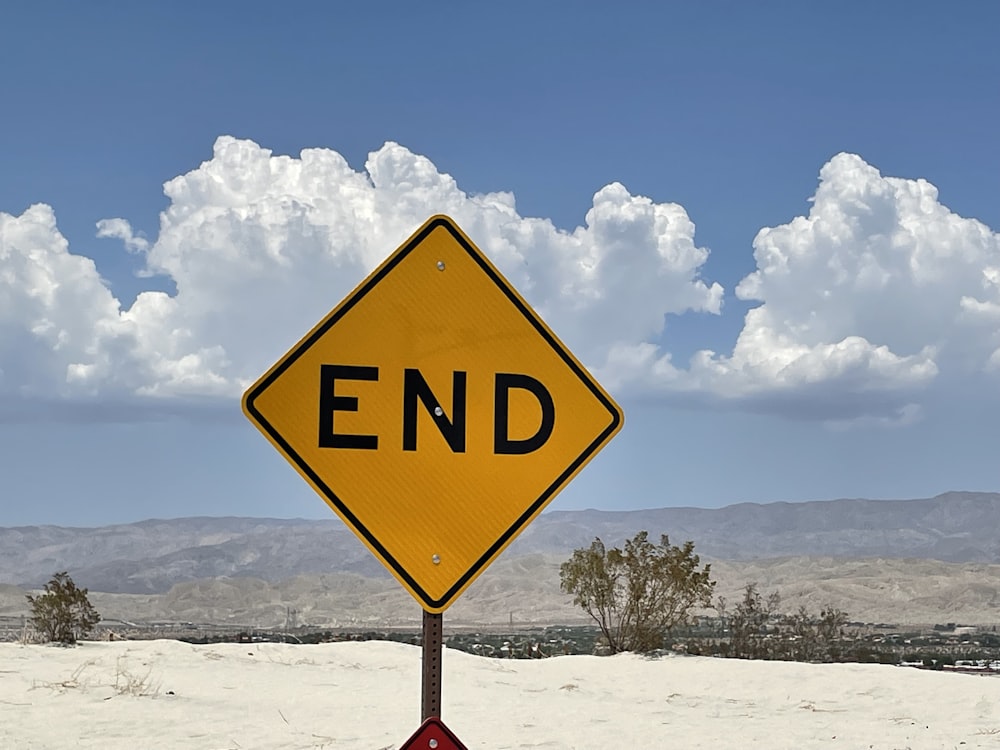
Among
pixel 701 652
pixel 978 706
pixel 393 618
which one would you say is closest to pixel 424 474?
pixel 978 706

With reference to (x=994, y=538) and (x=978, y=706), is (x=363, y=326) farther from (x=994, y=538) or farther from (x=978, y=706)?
(x=994, y=538)

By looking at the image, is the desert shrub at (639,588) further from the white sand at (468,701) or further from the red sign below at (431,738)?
the red sign below at (431,738)

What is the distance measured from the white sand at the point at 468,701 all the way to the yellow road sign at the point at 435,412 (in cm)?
787

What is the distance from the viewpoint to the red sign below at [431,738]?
3.64 m

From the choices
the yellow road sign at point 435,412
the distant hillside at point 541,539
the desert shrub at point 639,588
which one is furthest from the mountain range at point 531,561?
the yellow road sign at point 435,412

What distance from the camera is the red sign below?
364 centimetres

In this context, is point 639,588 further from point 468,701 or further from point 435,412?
point 435,412

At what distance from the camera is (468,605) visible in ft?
249

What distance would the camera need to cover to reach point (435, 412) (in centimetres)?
395

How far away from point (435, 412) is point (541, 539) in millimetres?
121079

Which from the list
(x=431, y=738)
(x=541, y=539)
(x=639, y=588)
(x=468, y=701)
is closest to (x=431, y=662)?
(x=431, y=738)

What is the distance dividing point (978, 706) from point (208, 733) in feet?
28.7

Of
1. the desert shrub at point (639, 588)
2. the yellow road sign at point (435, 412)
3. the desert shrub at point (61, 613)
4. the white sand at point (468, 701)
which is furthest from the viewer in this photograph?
the desert shrub at point (639, 588)

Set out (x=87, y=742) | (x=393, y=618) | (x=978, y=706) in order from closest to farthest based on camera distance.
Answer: (x=87, y=742)
(x=978, y=706)
(x=393, y=618)
